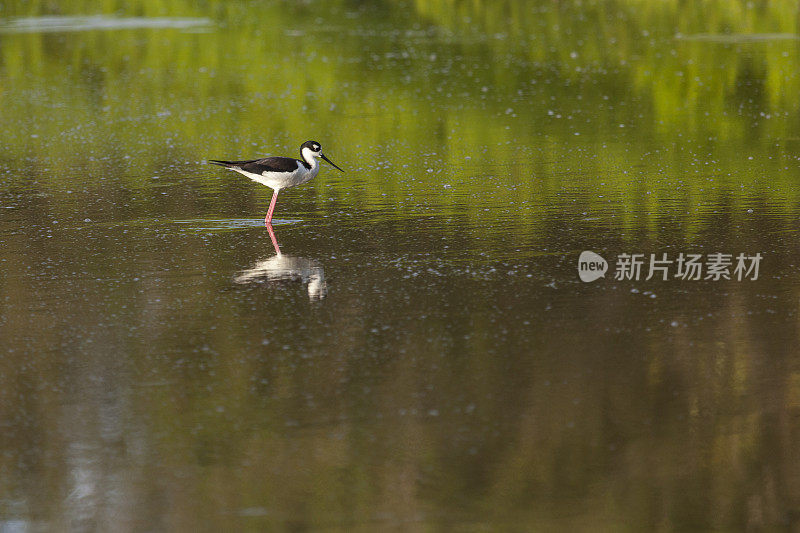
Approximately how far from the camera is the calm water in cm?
659

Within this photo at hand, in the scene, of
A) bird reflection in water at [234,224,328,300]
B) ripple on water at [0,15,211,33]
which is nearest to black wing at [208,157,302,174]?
bird reflection in water at [234,224,328,300]

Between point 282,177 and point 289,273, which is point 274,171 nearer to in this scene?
point 282,177

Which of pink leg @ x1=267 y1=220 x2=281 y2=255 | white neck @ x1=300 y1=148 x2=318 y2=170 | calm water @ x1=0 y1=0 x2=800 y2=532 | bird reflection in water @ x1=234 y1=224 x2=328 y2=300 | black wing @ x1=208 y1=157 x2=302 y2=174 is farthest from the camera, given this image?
white neck @ x1=300 y1=148 x2=318 y2=170

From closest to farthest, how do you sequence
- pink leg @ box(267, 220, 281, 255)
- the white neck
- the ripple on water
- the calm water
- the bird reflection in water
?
the calm water < the bird reflection in water < pink leg @ box(267, 220, 281, 255) < the white neck < the ripple on water

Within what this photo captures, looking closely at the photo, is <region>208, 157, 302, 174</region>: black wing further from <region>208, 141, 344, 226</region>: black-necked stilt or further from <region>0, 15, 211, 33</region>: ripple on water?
<region>0, 15, 211, 33</region>: ripple on water

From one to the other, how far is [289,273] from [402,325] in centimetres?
200

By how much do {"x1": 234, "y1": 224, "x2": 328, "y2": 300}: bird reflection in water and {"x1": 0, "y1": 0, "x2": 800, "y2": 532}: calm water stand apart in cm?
5

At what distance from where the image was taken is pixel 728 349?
8.77m

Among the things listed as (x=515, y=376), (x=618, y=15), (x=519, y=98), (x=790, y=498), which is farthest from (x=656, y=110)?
(x=618, y=15)

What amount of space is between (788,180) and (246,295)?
769cm

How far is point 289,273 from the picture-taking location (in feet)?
36.8

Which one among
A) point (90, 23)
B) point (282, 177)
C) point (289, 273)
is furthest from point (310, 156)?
point (90, 23)

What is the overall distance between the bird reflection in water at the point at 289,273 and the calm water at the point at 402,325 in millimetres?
48

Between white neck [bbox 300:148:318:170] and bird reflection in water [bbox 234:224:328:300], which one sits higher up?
white neck [bbox 300:148:318:170]
